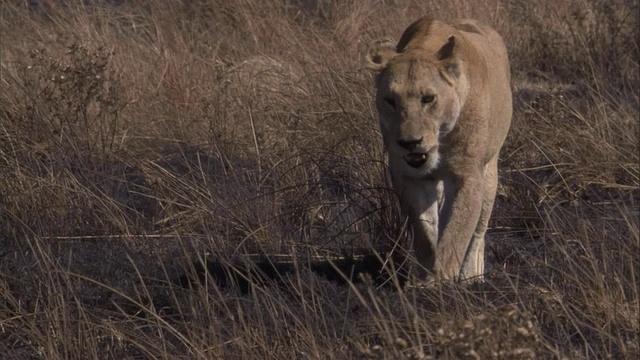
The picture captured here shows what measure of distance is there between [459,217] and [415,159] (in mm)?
443

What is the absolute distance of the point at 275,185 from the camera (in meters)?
6.72

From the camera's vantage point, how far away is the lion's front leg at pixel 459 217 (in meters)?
5.95

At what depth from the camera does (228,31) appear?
10688mm

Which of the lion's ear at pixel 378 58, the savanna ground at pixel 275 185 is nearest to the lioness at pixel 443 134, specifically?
the lion's ear at pixel 378 58

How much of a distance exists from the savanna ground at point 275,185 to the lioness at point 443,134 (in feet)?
0.63

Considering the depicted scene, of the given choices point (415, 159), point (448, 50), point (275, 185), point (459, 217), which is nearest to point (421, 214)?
point (459, 217)

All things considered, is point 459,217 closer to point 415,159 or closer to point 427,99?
point 415,159

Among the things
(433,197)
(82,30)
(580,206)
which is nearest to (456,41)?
(433,197)

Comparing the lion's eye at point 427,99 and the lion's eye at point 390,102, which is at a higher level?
the lion's eye at point 427,99

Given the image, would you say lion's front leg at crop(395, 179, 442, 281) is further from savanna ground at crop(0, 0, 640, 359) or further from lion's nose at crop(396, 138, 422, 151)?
lion's nose at crop(396, 138, 422, 151)

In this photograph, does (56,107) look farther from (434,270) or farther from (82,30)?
(434,270)

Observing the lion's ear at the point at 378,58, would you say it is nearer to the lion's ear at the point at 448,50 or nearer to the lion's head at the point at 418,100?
the lion's head at the point at 418,100

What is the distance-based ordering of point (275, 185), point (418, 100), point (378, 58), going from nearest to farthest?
point (418, 100) < point (378, 58) < point (275, 185)

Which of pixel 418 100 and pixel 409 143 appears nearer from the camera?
pixel 409 143
